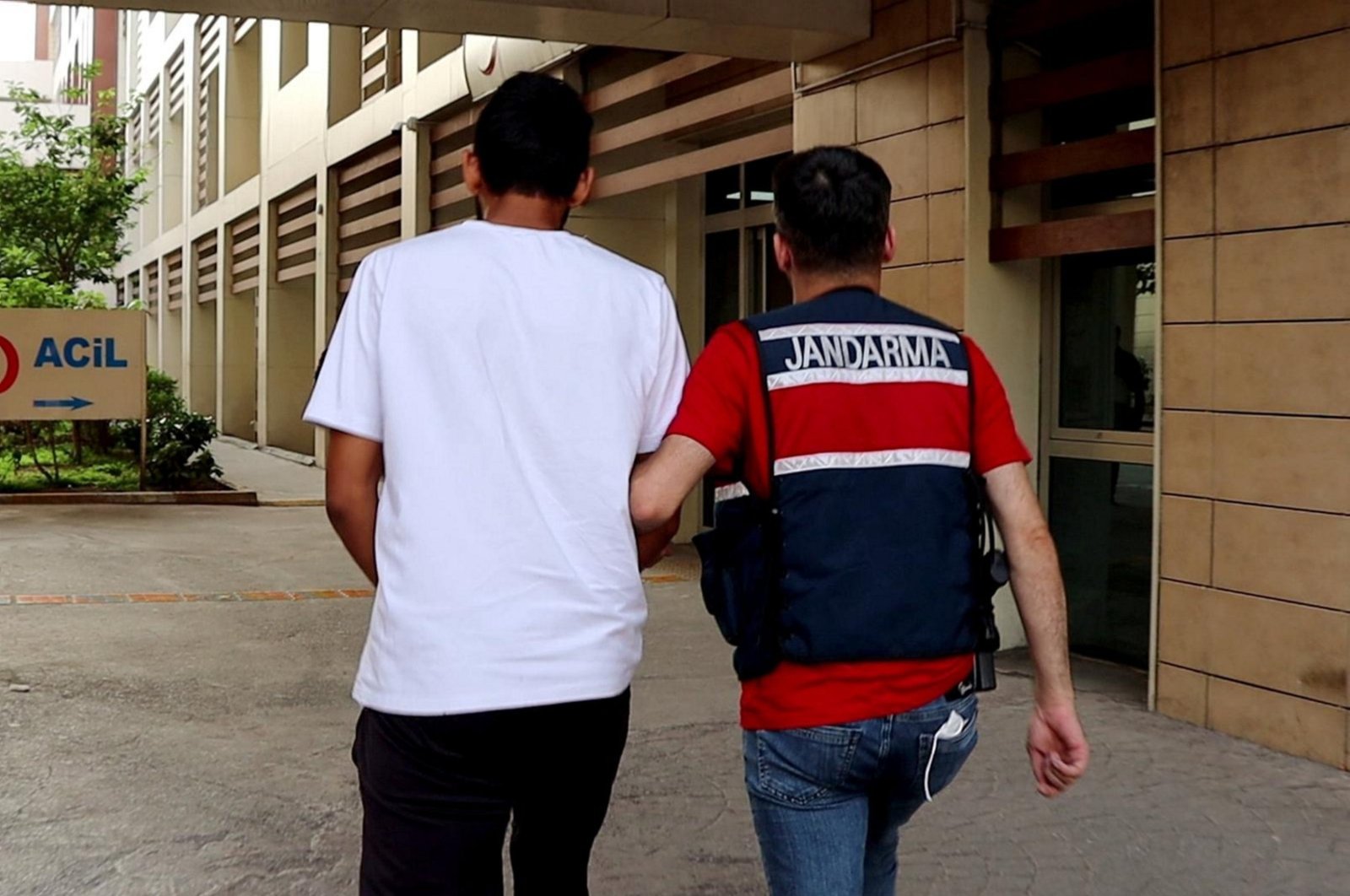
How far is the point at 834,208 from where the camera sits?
240cm

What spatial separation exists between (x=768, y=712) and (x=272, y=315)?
Result: 21.8m

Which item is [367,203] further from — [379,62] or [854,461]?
[854,461]

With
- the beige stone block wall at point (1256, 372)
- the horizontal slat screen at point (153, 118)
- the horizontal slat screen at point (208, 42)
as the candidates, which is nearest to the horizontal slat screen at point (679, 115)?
the beige stone block wall at point (1256, 372)

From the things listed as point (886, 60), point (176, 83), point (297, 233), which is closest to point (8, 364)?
point (297, 233)

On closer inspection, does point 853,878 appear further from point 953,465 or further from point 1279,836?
point 1279,836

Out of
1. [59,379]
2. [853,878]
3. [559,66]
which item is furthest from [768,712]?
[59,379]

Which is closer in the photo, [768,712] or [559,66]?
[768,712]

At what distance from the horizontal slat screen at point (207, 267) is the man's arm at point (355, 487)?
26.3m

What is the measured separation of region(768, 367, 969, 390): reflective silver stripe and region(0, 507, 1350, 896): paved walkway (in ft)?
7.59

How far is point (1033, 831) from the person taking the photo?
480 cm

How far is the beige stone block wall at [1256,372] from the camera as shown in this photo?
552cm

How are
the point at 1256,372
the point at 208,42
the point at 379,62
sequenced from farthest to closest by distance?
the point at 208,42, the point at 379,62, the point at 1256,372

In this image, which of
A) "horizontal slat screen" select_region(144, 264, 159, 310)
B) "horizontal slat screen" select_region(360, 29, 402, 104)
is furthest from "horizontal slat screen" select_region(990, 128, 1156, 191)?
"horizontal slat screen" select_region(144, 264, 159, 310)

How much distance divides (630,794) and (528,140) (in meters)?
3.27
